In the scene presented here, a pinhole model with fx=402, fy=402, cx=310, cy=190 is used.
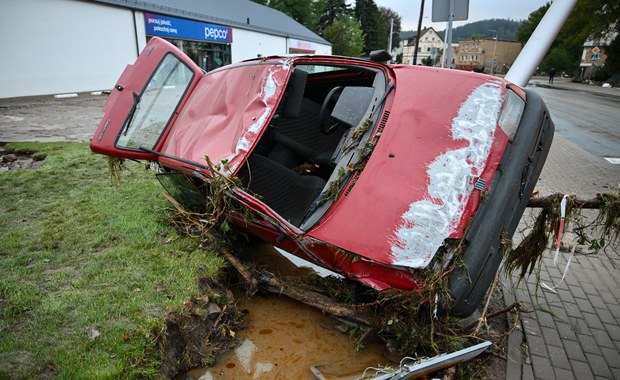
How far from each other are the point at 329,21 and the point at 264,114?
70831 mm

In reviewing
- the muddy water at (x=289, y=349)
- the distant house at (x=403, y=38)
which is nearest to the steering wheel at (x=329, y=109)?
the muddy water at (x=289, y=349)

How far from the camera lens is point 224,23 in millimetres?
26141

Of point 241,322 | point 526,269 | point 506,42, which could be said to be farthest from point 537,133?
point 506,42

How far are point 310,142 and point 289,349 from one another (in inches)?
97.2

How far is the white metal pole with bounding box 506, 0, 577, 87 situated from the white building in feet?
28.9

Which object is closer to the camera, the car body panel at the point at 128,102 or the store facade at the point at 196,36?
the car body panel at the point at 128,102

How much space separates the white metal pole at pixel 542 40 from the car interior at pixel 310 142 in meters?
3.02

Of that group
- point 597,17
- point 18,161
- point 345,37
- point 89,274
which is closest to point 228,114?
point 89,274


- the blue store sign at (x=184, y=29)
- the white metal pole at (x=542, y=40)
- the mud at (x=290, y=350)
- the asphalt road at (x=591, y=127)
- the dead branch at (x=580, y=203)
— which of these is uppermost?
the blue store sign at (x=184, y=29)

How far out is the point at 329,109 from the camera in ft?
16.2

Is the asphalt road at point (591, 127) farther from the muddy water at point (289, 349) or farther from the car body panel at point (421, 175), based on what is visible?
the muddy water at point (289, 349)

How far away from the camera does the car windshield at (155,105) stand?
3922 mm

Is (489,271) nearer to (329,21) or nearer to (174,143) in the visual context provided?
(174,143)

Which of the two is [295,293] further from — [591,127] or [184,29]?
[184,29]
